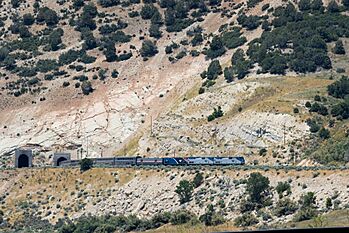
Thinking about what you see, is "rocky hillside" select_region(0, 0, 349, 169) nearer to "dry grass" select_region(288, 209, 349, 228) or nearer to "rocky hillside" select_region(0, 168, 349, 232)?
"rocky hillside" select_region(0, 168, 349, 232)

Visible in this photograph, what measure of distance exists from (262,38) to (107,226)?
180 feet

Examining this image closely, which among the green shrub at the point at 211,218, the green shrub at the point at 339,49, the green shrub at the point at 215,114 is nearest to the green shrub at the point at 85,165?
the green shrub at the point at 215,114

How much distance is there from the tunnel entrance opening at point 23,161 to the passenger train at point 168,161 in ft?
18.1

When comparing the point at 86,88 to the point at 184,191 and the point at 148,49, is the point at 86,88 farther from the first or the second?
the point at 184,191

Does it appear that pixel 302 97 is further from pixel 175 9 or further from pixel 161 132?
pixel 175 9

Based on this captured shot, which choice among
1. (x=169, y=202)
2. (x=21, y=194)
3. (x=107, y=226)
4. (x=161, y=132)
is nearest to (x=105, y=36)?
(x=161, y=132)

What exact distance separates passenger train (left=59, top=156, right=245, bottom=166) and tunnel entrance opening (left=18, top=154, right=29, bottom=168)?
18.1 feet

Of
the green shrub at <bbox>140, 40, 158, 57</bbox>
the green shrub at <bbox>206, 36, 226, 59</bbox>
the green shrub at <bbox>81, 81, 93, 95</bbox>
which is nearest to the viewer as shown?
the green shrub at <bbox>81, 81, 93, 95</bbox>

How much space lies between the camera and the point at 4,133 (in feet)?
401

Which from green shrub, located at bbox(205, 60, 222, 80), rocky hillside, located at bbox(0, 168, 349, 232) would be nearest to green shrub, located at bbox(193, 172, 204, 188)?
rocky hillside, located at bbox(0, 168, 349, 232)

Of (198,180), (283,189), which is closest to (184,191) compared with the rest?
(198,180)

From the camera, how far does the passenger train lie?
3777 inches

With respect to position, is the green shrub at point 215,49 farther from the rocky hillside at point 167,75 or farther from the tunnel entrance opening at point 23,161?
the tunnel entrance opening at point 23,161

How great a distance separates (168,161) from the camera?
325 feet
